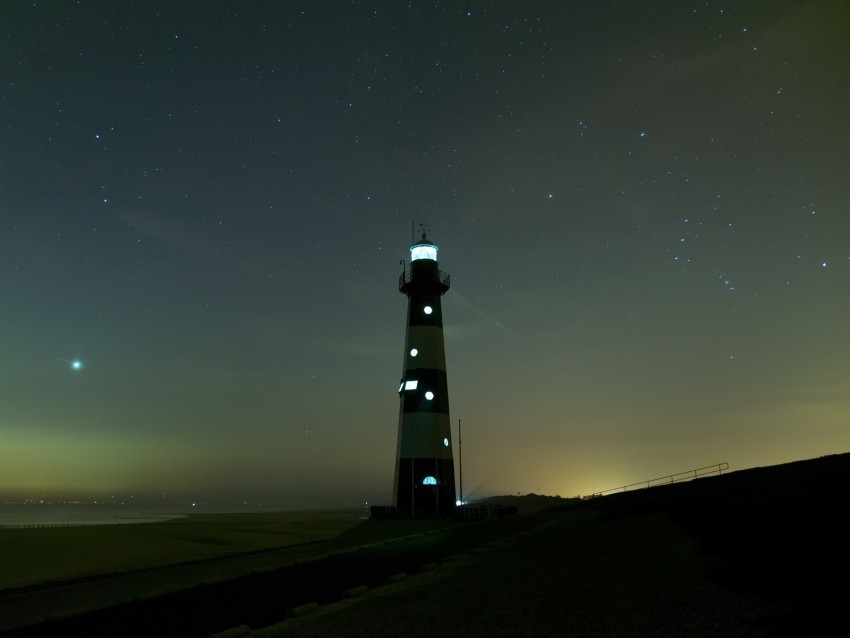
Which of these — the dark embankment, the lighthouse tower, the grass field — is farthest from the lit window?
the dark embankment

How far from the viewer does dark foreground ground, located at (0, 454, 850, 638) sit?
8.15 meters

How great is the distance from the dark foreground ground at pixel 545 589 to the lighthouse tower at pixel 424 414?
1496 cm

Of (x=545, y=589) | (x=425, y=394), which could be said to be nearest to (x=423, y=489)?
(x=425, y=394)

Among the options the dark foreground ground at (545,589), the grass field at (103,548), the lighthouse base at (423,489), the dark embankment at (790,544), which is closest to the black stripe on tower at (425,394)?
the lighthouse base at (423,489)

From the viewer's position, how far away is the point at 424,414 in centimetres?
3375

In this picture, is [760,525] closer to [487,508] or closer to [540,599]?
[540,599]

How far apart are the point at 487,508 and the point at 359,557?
20177mm

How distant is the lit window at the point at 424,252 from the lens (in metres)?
38.0

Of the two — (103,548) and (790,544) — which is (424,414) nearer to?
(103,548)

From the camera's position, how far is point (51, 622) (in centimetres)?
1023

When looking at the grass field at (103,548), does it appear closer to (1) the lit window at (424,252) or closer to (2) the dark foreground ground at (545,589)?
(2) the dark foreground ground at (545,589)

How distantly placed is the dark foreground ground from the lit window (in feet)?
75.3

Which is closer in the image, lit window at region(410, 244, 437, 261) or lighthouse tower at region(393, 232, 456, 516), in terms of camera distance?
lighthouse tower at region(393, 232, 456, 516)

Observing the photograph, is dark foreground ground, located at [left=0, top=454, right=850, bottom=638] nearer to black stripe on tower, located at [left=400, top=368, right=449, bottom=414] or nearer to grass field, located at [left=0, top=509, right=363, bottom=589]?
grass field, located at [left=0, top=509, right=363, bottom=589]
